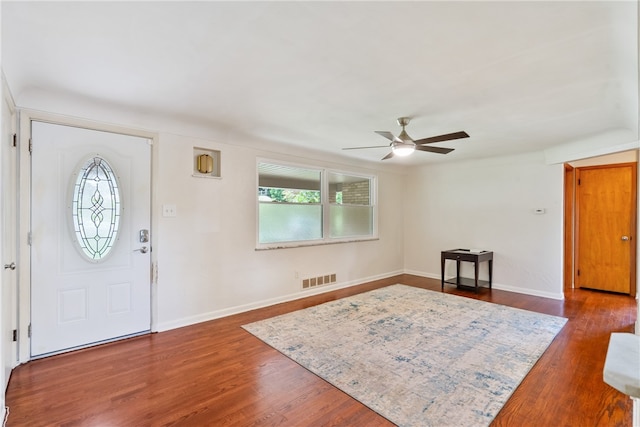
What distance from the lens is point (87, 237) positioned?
3041 mm

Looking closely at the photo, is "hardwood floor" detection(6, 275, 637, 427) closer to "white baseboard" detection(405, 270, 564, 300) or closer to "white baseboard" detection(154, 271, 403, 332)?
"white baseboard" detection(154, 271, 403, 332)

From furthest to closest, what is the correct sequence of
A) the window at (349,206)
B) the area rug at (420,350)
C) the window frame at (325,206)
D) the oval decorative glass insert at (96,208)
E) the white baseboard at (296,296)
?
the window at (349,206) → the window frame at (325,206) → the white baseboard at (296,296) → the oval decorative glass insert at (96,208) → the area rug at (420,350)

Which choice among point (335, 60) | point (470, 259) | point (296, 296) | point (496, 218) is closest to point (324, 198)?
point (296, 296)

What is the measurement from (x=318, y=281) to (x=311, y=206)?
125cm

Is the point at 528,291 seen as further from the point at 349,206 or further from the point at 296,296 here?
the point at 296,296

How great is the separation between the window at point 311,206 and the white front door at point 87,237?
160 cm

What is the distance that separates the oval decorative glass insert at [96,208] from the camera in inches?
118

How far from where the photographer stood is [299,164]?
495 cm

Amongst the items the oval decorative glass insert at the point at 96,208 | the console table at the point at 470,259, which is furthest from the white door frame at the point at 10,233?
the console table at the point at 470,259

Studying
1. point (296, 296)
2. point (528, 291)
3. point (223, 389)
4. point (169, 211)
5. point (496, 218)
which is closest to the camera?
point (223, 389)

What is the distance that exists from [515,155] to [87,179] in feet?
19.7

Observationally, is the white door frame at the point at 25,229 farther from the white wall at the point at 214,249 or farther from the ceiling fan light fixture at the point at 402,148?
the ceiling fan light fixture at the point at 402,148

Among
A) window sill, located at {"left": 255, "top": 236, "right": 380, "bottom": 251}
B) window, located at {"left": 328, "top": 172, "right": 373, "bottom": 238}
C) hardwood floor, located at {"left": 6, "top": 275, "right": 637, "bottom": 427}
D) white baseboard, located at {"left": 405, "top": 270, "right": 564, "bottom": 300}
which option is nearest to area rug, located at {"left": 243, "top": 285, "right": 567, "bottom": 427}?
hardwood floor, located at {"left": 6, "top": 275, "right": 637, "bottom": 427}

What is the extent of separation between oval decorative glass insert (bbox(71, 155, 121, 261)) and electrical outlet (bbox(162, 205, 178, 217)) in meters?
0.44
